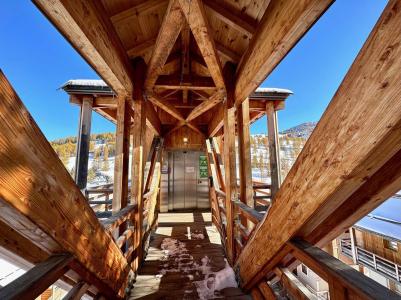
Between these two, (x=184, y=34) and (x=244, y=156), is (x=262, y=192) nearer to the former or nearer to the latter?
(x=244, y=156)

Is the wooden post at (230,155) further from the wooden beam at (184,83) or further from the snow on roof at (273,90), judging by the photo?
the snow on roof at (273,90)

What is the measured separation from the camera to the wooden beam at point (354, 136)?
1.92ft

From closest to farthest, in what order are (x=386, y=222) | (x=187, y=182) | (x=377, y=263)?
(x=386, y=222), (x=377, y=263), (x=187, y=182)

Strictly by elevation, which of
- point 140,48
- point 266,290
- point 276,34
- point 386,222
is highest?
point 140,48

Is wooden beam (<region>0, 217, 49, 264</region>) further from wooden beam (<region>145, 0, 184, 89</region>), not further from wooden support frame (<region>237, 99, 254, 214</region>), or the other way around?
wooden support frame (<region>237, 99, 254, 214</region>)

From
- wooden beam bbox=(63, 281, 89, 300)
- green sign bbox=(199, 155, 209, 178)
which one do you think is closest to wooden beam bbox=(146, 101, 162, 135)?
green sign bbox=(199, 155, 209, 178)

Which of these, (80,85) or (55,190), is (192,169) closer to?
(80,85)

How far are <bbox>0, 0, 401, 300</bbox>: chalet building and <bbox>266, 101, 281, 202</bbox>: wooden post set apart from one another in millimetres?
1707

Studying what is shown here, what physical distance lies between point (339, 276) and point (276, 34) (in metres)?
1.65

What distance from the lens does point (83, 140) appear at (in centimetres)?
385

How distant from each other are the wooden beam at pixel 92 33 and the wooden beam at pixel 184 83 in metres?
0.68

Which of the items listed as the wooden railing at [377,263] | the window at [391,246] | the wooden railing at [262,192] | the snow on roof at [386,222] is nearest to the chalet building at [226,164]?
the wooden railing at [262,192]

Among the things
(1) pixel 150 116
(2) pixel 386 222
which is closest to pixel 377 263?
(2) pixel 386 222

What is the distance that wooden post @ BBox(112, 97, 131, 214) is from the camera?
243cm
